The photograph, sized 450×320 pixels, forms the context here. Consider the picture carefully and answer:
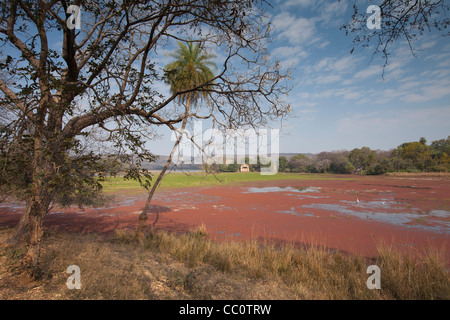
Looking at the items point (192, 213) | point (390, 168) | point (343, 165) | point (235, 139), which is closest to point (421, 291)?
point (235, 139)

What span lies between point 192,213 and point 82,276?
1294 centimetres

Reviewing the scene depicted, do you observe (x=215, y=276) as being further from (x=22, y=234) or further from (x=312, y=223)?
(x=312, y=223)

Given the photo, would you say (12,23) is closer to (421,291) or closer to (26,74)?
(26,74)

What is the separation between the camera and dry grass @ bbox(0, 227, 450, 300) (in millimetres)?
4047

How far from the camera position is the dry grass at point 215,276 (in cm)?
405

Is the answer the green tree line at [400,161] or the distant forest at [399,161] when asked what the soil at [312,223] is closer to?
the distant forest at [399,161]

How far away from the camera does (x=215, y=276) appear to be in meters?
5.38
